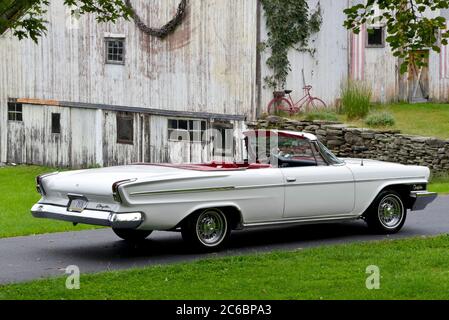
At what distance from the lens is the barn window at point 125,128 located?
30766 mm

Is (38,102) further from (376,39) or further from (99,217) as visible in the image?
(99,217)

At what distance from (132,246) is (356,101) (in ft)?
52.5

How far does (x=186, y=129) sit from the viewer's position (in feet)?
96.1

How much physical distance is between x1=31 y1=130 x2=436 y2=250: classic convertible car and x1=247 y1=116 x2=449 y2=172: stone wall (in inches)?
457

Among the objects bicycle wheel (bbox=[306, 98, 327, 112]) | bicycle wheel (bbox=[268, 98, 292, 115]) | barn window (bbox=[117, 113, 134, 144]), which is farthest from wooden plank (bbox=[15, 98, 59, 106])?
bicycle wheel (bbox=[306, 98, 327, 112])

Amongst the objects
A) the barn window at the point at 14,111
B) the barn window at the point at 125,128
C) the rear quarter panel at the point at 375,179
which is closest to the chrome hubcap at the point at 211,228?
the rear quarter panel at the point at 375,179

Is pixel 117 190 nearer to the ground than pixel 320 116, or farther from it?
nearer to the ground

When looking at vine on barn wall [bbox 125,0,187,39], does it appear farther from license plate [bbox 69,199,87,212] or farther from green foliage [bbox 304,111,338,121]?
license plate [bbox 69,199,87,212]

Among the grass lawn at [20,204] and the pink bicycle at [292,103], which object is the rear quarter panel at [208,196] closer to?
the grass lawn at [20,204]

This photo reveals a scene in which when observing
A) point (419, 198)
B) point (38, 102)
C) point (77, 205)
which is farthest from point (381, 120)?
point (77, 205)

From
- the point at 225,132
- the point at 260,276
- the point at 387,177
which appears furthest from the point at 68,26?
the point at 260,276

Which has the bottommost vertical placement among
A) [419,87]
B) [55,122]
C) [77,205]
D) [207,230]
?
[207,230]

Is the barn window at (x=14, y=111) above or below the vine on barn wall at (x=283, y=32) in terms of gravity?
below

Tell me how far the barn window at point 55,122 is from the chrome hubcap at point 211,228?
20911 mm
